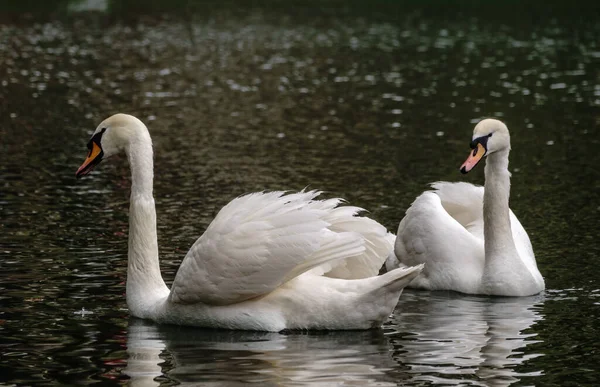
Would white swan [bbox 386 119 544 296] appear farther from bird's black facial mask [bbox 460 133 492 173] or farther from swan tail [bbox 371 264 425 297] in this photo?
swan tail [bbox 371 264 425 297]

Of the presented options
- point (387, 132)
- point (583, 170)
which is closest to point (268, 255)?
point (583, 170)

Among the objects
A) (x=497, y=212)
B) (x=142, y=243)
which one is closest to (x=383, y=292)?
(x=142, y=243)

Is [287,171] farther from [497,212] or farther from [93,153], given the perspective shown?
[93,153]

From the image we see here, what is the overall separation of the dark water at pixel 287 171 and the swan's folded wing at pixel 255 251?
1.42ft

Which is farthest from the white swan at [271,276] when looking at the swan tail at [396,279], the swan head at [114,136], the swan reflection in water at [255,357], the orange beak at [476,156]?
the orange beak at [476,156]

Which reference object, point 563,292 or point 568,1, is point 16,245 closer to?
point 563,292

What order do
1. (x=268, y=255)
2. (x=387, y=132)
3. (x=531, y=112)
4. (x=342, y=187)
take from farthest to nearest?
1. (x=531, y=112)
2. (x=387, y=132)
3. (x=342, y=187)
4. (x=268, y=255)

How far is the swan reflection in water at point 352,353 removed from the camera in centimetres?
945

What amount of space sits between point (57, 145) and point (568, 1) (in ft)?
197

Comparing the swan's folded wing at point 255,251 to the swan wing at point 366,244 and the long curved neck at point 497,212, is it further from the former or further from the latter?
the long curved neck at point 497,212

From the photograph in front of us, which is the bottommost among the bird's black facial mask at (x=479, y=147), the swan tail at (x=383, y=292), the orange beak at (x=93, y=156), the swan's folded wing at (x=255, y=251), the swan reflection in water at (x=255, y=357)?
the swan reflection in water at (x=255, y=357)

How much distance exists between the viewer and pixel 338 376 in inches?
373

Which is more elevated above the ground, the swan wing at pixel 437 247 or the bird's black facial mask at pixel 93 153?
the bird's black facial mask at pixel 93 153

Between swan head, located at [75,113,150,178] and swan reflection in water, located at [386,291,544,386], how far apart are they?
9.27 ft
